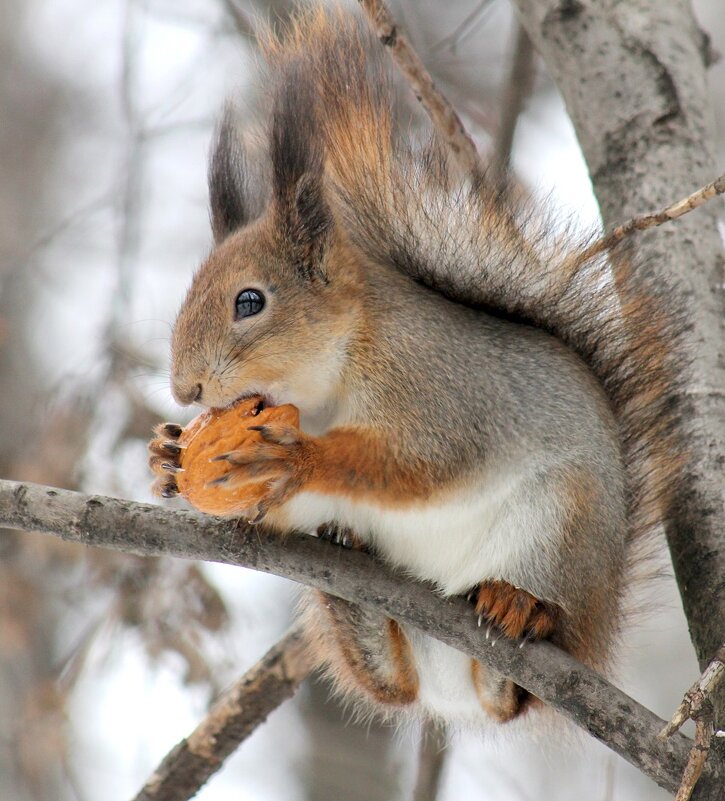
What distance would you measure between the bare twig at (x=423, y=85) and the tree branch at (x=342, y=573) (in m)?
0.98

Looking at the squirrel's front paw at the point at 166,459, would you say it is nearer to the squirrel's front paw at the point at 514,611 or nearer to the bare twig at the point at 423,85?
the squirrel's front paw at the point at 514,611

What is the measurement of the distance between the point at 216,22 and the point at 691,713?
3470 mm

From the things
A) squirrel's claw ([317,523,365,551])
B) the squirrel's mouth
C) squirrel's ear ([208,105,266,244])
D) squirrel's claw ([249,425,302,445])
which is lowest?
squirrel's claw ([317,523,365,551])

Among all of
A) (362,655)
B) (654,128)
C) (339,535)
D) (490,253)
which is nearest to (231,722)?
(362,655)

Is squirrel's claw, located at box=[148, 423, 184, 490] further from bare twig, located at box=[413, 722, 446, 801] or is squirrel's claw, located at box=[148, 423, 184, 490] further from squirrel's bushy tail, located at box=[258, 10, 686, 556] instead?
bare twig, located at box=[413, 722, 446, 801]

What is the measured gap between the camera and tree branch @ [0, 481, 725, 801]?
1.73 meters

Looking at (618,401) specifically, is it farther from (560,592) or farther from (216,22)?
(216,22)

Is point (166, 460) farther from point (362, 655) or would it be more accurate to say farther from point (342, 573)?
point (362, 655)

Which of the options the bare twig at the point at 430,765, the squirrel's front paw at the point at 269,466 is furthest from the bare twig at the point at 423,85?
the bare twig at the point at 430,765

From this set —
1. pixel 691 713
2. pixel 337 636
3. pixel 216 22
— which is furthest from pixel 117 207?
pixel 691 713

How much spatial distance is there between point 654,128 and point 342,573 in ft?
5.06

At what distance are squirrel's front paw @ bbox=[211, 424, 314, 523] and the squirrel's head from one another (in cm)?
18

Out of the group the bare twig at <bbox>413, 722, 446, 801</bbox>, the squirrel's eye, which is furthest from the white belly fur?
the bare twig at <bbox>413, 722, 446, 801</bbox>

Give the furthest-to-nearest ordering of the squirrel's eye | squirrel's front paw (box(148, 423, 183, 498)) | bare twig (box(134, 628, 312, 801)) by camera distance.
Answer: bare twig (box(134, 628, 312, 801)), the squirrel's eye, squirrel's front paw (box(148, 423, 183, 498))
